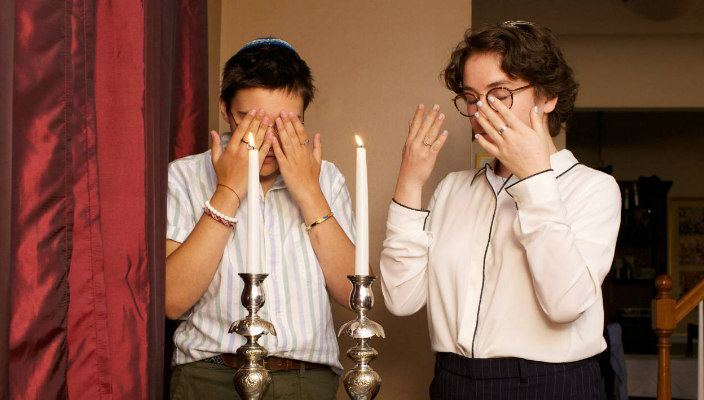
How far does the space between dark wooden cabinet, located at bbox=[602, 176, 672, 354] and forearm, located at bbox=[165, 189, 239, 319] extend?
709 cm

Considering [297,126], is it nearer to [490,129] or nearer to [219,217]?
[219,217]

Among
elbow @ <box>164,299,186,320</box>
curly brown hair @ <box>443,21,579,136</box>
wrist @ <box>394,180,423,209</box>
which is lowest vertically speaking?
elbow @ <box>164,299,186,320</box>

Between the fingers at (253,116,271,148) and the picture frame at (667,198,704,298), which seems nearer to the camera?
the fingers at (253,116,271,148)

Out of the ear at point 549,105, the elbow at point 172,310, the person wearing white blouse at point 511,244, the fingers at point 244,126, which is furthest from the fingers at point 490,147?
the elbow at point 172,310

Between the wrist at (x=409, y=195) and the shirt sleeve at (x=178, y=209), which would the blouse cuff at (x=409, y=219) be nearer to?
the wrist at (x=409, y=195)

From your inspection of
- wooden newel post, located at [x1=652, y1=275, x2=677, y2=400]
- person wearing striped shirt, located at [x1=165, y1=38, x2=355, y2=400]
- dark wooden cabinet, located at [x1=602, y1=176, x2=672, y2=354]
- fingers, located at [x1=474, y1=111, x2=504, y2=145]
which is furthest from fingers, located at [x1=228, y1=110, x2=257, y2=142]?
dark wooden cabinet, located at [x1=602, y1=176, x2=672, y2=354]

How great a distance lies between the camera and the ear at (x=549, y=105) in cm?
155

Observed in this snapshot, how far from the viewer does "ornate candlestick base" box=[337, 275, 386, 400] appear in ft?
Answer: 3.18

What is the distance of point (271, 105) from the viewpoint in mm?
1519

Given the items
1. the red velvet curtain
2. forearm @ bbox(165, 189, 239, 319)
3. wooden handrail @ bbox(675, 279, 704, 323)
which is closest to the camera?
the red velvet curtain

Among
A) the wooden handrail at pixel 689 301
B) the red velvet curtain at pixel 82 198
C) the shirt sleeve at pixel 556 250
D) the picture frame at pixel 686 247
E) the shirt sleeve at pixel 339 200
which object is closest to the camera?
the red velvet curtain at pixel 82 198

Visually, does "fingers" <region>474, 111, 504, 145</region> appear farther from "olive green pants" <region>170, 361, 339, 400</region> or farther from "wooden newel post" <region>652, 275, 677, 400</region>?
"wooden newel post" <region>652, 275, 677, 400</region>

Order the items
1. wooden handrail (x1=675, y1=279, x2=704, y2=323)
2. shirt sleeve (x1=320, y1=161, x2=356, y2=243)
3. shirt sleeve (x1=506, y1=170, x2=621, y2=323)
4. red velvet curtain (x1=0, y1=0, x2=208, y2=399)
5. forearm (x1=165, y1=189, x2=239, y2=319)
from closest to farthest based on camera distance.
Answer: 1. red velvet curtain (x1=0, y1=0, x2=208, y2=399)
2. shirt sleeve (x1=506, y1=170, x2=621, y2=323)
3. forearm (x1=165, y1=189, x2=239, y2=319)
4. shirt sleeve (x1=320, y1=161, x2=356, y2=243)
5. wooden handrail (x1=675, y1=279, x2=704, y2=323)

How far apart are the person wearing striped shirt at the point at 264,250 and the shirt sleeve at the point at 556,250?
37cm
